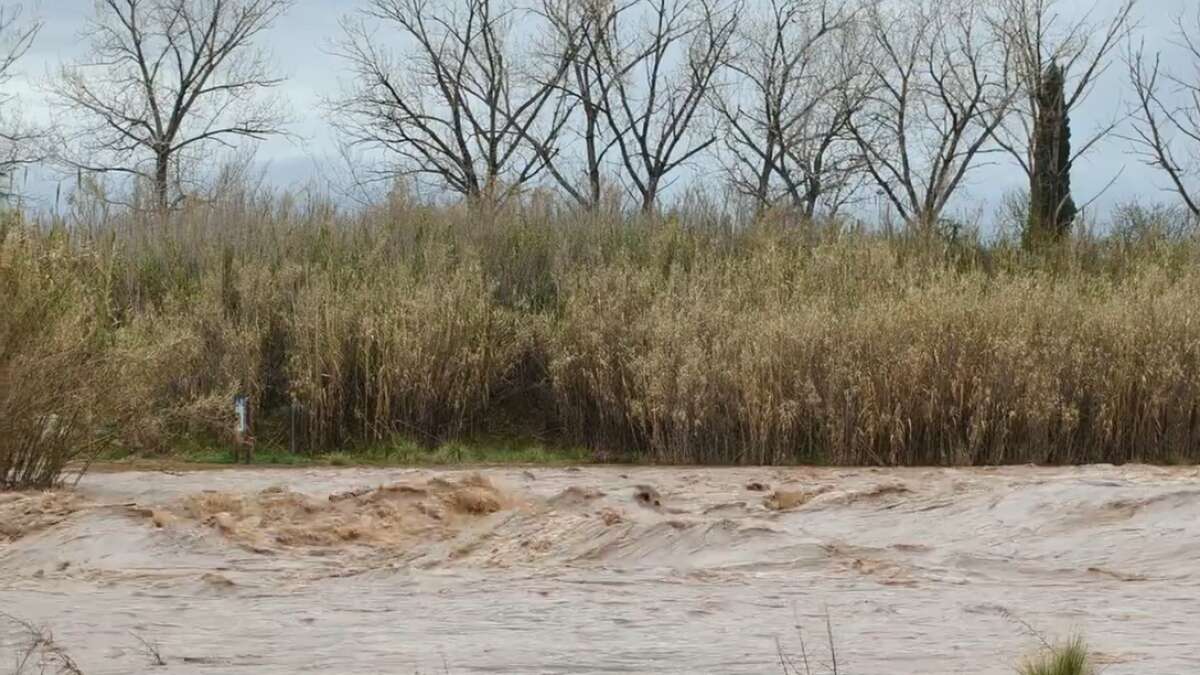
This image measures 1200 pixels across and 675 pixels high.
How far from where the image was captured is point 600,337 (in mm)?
15523

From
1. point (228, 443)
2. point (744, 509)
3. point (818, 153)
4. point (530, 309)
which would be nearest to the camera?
point (744, 509)

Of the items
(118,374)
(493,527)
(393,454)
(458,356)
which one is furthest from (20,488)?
(458,356)

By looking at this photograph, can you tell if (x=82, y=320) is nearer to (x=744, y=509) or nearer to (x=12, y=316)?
(x=12, y=316)

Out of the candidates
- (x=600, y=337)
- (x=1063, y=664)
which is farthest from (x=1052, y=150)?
(x=1063, y=664)

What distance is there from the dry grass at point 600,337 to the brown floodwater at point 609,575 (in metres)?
2.09

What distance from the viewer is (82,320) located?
1138 cm

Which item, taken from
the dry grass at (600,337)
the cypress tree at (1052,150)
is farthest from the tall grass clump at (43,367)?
the cypress tree at (1052,150)

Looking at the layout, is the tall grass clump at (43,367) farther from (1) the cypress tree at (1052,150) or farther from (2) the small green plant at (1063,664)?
(1) the cypress tree at (1052,150)

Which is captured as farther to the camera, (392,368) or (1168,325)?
(392,368)

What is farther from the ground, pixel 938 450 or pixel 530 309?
pixel 530 309

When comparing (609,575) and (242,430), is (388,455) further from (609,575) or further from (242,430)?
(609,575)

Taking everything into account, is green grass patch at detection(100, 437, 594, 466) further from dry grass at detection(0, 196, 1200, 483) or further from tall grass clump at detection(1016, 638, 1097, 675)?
tall grass clump at detection(1016, 638, 1097, 675)

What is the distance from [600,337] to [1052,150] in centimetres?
1770

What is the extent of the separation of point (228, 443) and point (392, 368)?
73.5 inches
